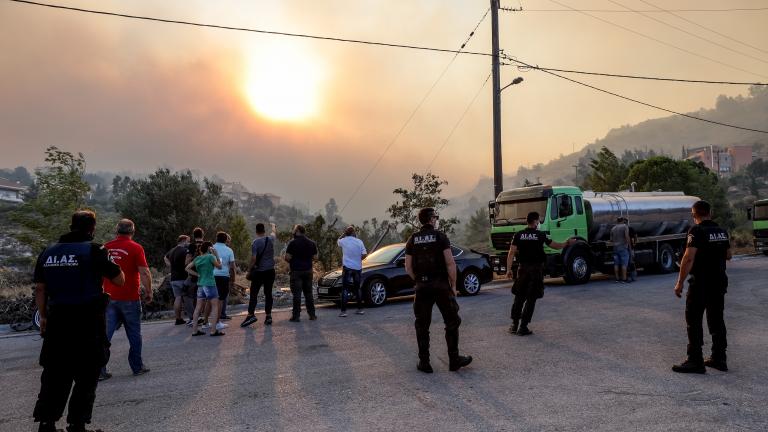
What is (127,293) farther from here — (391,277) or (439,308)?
(391,277)

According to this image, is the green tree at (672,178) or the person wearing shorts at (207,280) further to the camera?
the green tree at (672,178)

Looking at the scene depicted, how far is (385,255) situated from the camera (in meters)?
13.2

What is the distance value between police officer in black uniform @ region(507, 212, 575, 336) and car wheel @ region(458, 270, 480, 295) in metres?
5.22

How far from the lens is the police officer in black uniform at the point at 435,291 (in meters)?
6.10

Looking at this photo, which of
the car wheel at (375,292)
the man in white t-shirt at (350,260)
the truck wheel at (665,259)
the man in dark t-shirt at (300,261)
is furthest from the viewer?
the truck wheel at (665,259)

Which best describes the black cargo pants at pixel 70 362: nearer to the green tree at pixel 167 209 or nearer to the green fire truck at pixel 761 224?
the green tree at pixel 167 209

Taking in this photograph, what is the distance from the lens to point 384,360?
21.9 ft

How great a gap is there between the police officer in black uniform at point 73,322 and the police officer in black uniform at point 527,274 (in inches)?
221

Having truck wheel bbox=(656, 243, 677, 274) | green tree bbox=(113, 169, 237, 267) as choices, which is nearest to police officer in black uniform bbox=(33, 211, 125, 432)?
truck wheel bbox=(656, 243, 677, 274)

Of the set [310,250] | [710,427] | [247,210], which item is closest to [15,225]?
[310,250]

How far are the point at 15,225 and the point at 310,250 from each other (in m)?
14.6

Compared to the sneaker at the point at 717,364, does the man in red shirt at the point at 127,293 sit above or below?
above

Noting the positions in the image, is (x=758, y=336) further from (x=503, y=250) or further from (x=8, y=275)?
(x=8, y=275)

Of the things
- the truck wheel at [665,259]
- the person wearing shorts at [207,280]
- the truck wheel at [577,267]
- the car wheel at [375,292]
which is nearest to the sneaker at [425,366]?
the person wearing shorts at [207,280]
